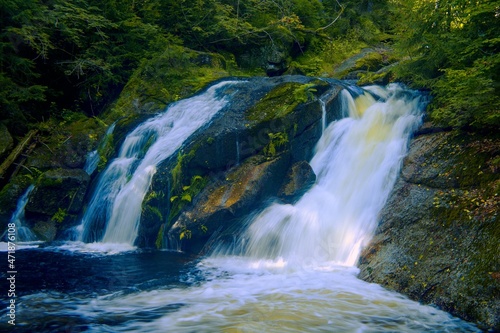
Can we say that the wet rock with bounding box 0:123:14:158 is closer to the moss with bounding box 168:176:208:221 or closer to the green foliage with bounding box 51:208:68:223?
the green foliage with bounding box 51:208:68:223

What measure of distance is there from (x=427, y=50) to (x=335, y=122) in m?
2.51

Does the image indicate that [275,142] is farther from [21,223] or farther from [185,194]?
[21,223]

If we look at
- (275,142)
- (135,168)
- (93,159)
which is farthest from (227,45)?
(275,142)

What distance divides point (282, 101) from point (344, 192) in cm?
273

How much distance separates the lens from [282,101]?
9.35 metres

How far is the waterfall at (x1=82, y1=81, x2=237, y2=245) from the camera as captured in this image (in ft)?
29.5

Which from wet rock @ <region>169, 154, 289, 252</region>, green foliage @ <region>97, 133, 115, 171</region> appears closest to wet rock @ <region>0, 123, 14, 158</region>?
green foliage @ <region>97, 133, 115, 171</region>

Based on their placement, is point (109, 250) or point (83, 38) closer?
point (109, 250)

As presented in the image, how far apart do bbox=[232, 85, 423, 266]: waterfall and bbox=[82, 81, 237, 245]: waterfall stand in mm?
2949

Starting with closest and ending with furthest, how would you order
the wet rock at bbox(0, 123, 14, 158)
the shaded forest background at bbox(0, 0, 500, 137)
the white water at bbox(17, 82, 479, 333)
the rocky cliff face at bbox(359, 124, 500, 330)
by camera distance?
1. the white water at bbox(17, 82, 479, 333)
2. the rocky cliff face at bbox(359, 124, 500, 330)
3. the shaded forest background at bbox(0, 0, 500, 137)
4. the wet rock at bbox(0, 123, 14, 158)

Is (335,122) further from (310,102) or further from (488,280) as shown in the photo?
(488,280)

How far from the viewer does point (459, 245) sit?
539 cm

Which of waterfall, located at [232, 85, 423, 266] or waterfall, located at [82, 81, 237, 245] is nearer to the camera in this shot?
waterfall, located at [232, 85, 423, 266]

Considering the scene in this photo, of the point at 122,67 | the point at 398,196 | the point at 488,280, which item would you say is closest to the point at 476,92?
the point at 398,196
